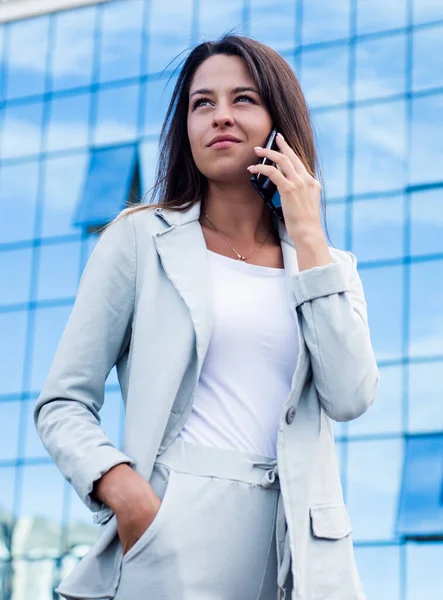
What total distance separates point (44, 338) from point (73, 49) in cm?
652

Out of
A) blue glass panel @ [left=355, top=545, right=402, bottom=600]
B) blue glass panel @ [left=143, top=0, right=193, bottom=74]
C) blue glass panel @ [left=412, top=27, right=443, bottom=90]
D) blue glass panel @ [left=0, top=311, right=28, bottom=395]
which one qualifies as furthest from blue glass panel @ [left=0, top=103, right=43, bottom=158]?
blue glass panel @ [left=355, top=545, right=402, bottom=600]

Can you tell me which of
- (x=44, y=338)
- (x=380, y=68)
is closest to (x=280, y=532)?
(x=380, y=68)

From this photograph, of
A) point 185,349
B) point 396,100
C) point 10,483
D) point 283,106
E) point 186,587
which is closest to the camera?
point 186,587

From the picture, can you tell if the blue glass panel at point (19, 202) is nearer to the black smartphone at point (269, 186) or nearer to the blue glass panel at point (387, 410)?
the blue glass panel at point (387, 410)

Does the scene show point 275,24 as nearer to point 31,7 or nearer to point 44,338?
point 31,7

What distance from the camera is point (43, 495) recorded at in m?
25.5

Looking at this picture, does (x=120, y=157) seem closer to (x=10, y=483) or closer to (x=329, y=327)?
(x=10, y=483)

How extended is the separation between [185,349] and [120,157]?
2362cm

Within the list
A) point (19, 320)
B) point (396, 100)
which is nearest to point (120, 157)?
point (19, 320)

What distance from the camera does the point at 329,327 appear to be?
10.8 feet

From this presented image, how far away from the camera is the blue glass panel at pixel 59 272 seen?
26812mm

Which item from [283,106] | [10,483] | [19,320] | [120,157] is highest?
[120,157]

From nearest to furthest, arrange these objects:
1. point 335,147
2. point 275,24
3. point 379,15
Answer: point 335,147 → point 379,15 → point 275,24

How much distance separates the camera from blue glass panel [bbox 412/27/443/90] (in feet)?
78.4
